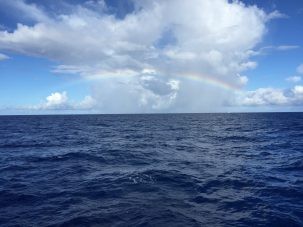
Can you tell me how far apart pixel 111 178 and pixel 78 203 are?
5.71 meters

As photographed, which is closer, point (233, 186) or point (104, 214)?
point (104, 214)

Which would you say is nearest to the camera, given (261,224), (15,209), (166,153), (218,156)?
(261,224)

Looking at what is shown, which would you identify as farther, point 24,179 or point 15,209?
point 24,179

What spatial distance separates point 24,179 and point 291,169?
72.1 ft

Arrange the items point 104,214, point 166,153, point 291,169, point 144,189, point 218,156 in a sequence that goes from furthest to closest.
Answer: point 166,153, point 218,156, point 291,169, point 144,189, point 104,214

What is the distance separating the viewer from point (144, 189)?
61.6 ft

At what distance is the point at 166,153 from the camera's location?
112 feet

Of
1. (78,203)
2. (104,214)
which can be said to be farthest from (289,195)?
(78,203)

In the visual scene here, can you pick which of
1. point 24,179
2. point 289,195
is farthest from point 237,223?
point 24,179

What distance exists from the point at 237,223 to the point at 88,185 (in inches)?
420

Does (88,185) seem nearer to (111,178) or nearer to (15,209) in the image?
(111,178)

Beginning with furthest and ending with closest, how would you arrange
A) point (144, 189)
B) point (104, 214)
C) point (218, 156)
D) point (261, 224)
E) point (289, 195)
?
1. point (218, 156)
2. point (144, 189)
3. point (289, 195)
4. point (104, 214)
5. point (261, 224)

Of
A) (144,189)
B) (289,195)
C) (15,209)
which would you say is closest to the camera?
(15,209)

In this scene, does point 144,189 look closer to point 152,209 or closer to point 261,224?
point 152,209
